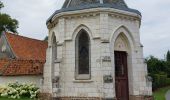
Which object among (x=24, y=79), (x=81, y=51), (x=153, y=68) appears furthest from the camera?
(x=153, y=68)

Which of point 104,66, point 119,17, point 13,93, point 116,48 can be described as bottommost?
point 13,93

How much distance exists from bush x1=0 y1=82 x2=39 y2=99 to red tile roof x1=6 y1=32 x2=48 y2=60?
220 inches

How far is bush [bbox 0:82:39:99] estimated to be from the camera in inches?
793

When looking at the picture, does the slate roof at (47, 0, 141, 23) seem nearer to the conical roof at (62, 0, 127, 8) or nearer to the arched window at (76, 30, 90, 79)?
the conical roof at (62, 0, 127, 8)

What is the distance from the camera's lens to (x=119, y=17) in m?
16.0

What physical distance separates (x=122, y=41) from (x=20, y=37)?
1600 centimetres

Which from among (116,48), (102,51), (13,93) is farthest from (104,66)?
(13,93)

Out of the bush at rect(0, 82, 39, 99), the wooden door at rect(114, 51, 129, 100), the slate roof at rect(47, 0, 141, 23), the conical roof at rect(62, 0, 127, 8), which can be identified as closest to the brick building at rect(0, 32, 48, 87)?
the bush at rect(0, 82, 39, 99)

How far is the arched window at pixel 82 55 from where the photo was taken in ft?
51.3

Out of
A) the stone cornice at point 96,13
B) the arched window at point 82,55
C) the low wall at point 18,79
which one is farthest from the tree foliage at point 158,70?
the arched window at point 82,55

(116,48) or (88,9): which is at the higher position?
(88,9)

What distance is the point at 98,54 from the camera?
1517 cm

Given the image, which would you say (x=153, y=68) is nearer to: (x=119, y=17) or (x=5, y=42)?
(x=5, y=42)

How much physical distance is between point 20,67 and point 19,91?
2.83m
